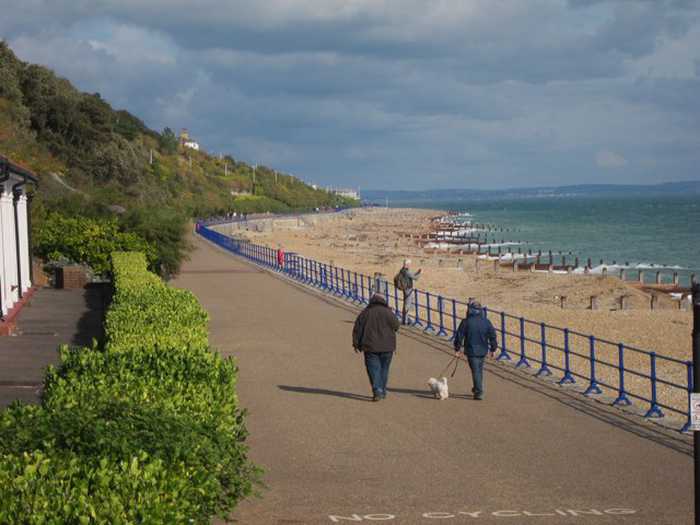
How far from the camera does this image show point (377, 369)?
41.6 ft

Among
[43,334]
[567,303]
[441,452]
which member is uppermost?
[43,334]

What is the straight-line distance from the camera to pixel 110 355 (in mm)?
9023

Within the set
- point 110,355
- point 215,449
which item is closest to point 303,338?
point 110,355

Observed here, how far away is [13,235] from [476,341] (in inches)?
471

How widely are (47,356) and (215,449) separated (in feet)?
31.8

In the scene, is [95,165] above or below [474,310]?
above

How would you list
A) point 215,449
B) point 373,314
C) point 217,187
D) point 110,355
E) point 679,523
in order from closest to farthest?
point 215,449, point 679,523, point 110,355, point 373,314, point 217,187

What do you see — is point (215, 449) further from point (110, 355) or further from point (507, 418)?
point (507, 418)

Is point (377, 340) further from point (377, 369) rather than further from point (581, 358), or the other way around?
point (581, 358)

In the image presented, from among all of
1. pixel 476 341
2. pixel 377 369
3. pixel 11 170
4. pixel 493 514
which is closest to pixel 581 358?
pixel 476 341

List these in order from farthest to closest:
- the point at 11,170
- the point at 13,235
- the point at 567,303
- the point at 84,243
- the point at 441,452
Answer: the point at 567,303, the point at 84,243, the point at 13,235, the point at 11,170, the point at 441,452

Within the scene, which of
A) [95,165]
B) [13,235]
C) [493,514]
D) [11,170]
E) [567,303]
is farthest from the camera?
[95,165]

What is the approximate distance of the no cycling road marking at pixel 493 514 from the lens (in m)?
7.75

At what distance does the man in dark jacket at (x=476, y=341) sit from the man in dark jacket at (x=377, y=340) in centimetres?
103
